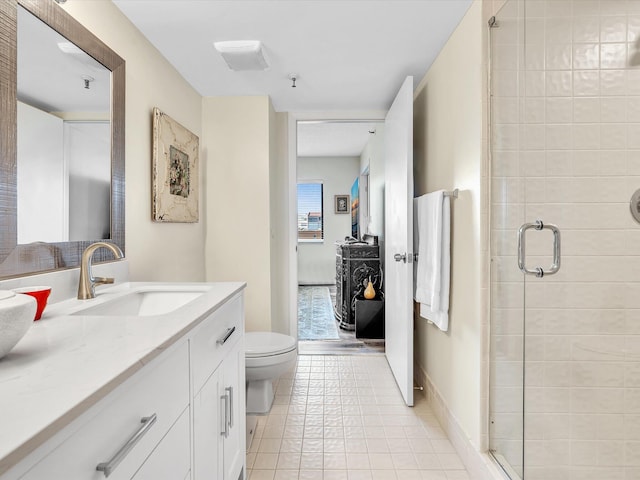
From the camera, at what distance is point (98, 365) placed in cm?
62

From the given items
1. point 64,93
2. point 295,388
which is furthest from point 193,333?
point 295,388

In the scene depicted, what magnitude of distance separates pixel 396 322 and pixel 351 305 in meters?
1.40

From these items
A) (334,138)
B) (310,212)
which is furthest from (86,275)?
(310,212)

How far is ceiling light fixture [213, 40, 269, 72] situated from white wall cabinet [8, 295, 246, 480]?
4.43 feet

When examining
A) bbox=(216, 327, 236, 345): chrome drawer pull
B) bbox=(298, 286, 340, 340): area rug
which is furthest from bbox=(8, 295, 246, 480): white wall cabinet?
bbox=(298, 286, 340, 340): area rug

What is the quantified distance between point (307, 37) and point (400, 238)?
1.33 metres

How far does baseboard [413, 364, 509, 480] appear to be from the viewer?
59.3 inches

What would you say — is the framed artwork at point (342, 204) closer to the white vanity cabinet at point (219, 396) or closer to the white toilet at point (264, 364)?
the white toilet at point (264, 364)

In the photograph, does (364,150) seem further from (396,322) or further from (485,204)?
(485,204)

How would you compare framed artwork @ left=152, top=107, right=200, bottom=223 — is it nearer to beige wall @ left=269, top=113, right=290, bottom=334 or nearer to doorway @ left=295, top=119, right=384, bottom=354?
beige wall @ left=269, top=113, right=290, bottom=334

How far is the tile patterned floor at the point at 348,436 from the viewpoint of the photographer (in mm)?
1696

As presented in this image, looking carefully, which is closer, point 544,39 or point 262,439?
point 544,39

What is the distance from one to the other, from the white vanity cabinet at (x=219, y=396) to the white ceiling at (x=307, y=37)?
1346 millimetres

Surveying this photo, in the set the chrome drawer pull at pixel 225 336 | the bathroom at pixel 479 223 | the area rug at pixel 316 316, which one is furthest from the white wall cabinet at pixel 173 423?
the area rug at pixel 316 316
